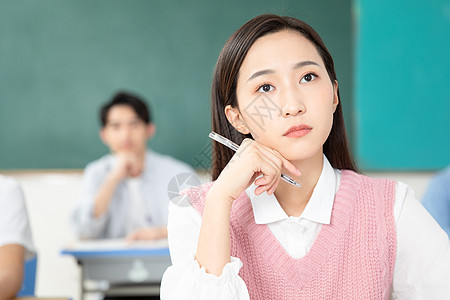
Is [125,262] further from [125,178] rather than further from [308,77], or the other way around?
[308,77]

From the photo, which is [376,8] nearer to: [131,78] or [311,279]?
[131,78]

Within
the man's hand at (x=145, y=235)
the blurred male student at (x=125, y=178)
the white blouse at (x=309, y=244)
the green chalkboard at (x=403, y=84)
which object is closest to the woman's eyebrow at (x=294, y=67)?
the white blouse at (x=309, y=244)

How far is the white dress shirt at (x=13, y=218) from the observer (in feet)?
5.85

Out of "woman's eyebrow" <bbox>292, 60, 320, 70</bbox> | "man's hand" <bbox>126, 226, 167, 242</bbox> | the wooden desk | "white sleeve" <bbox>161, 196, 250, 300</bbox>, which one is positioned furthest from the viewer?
"man's hand" <bbox>126, 226, 167, 242</bbox>

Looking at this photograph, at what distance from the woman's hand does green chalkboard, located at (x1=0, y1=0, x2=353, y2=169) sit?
285 cm

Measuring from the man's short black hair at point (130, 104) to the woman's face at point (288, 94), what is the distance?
9.18ft

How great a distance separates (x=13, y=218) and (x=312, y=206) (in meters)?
1.08

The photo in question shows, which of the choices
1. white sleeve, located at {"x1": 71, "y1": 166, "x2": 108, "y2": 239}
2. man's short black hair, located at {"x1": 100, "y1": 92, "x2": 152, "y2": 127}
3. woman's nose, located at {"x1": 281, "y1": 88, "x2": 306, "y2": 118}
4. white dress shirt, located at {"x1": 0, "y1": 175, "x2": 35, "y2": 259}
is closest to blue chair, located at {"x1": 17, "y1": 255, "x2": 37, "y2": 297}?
white dress shirt, located at {"x1": 0, "y1": 175, "x2": 35, "y2": 259}

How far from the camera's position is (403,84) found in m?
4.06

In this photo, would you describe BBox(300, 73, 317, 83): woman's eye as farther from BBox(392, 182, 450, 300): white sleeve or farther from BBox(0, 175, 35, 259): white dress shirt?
BBox(0, 175, 35, 259): white dress shirt

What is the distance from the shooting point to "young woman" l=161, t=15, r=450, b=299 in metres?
1.16

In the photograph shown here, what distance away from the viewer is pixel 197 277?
1.10 m

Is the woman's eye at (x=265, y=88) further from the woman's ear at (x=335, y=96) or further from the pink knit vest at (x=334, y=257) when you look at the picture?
the pink knit vest at (x=334, y=257)

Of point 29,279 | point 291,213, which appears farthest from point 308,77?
point 29,279
